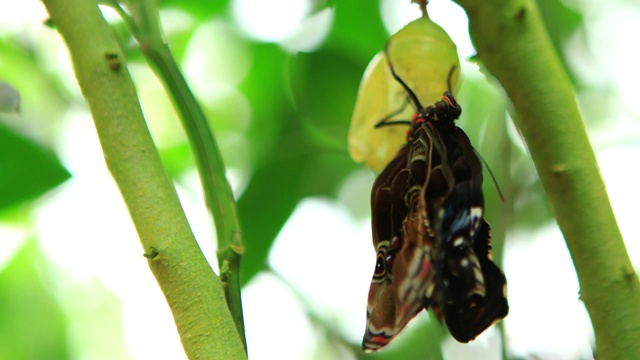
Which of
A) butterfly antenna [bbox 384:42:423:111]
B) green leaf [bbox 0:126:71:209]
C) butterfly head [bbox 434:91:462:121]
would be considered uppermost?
green leaf [bbox 0:126:71:209]

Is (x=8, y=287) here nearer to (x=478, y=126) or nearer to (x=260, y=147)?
(x=260, y=147)

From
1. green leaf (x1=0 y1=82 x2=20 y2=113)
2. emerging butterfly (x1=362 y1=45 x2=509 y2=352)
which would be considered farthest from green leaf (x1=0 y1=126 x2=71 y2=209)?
emerging butterfly (x1=362 y1=45 x2=509 y2=352)

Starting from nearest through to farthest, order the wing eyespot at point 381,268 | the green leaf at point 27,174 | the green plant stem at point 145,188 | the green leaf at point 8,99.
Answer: the green plant stem at point 145,188
the wing eyespot at point 381,268
the green leaf at point 8,99
the green leaf at point 27,174

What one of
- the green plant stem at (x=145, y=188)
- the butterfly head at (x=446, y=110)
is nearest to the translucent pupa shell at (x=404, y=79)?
the butterfly head at (x=446, y=110)

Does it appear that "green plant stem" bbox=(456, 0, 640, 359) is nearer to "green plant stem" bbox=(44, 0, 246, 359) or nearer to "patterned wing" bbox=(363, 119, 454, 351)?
"patterned wing" bbox=(363, 119, 454, 351)

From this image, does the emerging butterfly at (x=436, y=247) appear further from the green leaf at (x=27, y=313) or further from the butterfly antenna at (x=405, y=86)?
the green leaf at (x=27, y=313)
